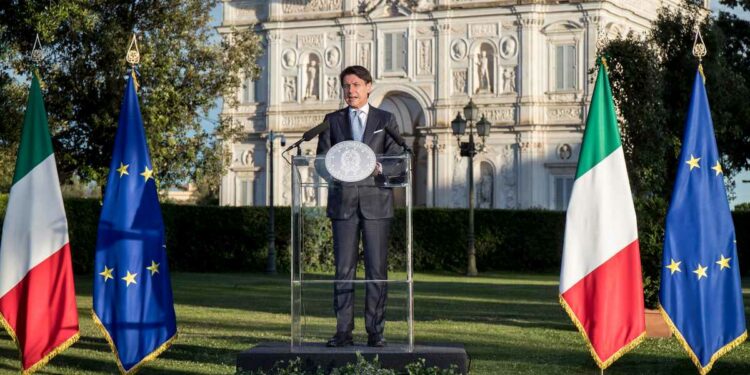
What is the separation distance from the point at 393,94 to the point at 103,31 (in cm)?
2636

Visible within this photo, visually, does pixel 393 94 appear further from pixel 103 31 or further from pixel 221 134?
pixel 103 31

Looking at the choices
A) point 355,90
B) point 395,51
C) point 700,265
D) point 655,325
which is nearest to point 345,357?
point 355,90

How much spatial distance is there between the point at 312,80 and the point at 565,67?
952 centimetres

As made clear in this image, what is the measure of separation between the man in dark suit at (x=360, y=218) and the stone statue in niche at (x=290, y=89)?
40.7 m

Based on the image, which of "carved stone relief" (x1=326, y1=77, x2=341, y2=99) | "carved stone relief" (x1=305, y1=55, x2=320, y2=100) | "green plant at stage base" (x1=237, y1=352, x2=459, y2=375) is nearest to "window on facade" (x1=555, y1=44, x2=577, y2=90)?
"carved stone relief" (x1=326, y1=77, x2=341, y2=99)

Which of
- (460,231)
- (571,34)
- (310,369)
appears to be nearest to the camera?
(310,369)

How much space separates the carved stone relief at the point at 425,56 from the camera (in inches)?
1911

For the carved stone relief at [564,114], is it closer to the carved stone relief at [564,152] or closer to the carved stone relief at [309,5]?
the carved stone relief at [564,152]

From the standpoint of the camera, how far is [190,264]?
3878 centimetres

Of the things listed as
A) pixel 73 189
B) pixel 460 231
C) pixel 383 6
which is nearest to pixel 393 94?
pixel 383 6

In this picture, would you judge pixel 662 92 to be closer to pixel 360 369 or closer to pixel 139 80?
pixel 139 80

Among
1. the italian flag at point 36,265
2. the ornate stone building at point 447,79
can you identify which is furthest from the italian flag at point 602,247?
the ornate stone building at point 447,79

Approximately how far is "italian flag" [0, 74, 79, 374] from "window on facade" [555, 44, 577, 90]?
117 feet

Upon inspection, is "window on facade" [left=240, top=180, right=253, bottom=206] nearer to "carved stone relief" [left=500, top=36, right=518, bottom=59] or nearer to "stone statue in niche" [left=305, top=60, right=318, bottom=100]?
"stone statue in niche" [left=305, top=60, right=318, bottom=100]
